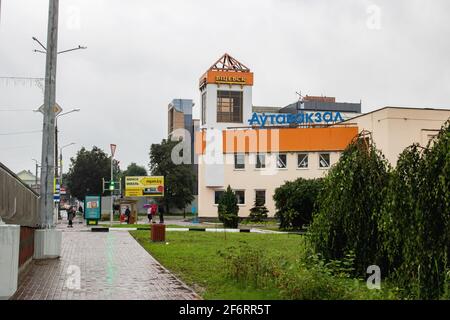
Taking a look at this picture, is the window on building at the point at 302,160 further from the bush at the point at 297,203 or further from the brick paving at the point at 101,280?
the brick paving at the point at 101,280

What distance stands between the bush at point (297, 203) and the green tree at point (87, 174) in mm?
48296

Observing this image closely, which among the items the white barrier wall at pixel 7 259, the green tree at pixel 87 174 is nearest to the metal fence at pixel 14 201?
the white barrier wall at pixel 7 259

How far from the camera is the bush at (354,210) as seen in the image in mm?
13500

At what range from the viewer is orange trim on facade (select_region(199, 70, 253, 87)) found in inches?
2697

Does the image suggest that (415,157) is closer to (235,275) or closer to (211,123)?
(235,275)

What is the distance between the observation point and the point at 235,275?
12.3 m

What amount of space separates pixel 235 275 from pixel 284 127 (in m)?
46.6

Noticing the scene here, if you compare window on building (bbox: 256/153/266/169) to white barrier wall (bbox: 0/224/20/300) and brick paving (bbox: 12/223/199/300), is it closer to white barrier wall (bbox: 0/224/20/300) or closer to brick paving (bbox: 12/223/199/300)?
brick paving (bbox: 12/223/199/300)

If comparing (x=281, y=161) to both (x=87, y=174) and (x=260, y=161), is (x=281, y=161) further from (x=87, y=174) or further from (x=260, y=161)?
(x=87, y=174)

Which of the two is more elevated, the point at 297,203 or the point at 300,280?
the point at 297,203

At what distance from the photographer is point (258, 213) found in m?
54.5

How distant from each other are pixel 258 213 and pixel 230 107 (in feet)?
65.8

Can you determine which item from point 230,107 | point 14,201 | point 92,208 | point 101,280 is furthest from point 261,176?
point 101,280
